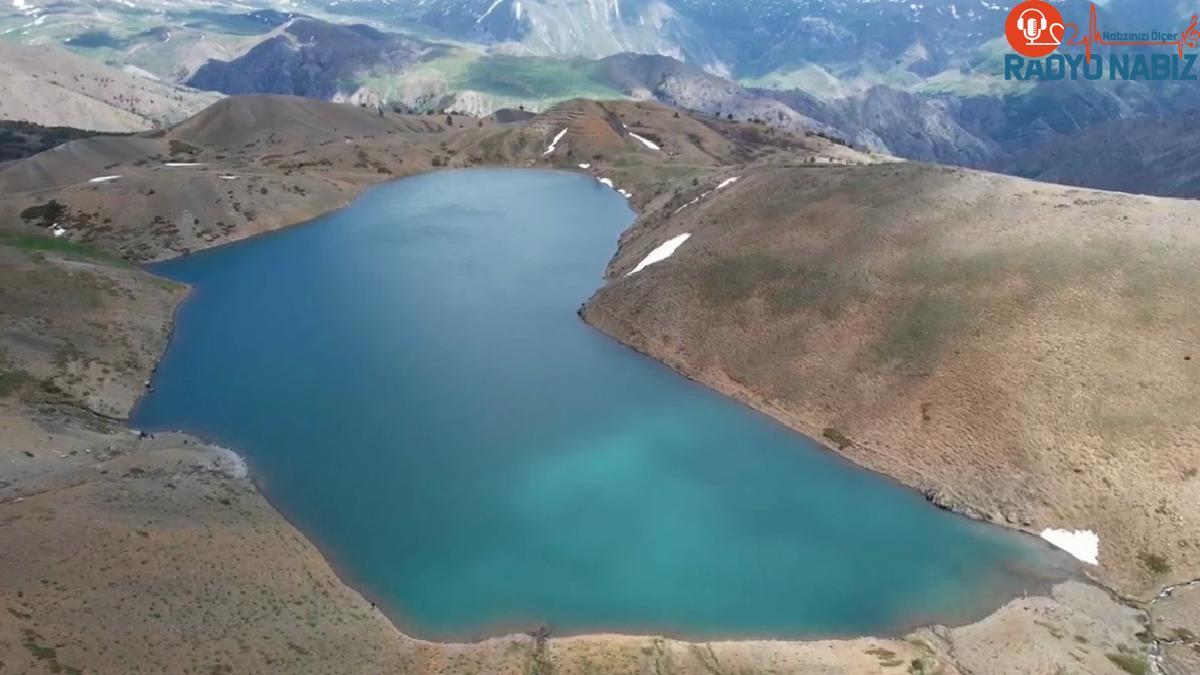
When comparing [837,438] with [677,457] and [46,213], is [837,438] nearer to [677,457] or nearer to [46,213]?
[677,457]

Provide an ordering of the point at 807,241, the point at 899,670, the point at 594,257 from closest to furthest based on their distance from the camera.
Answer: the point at 899,670
the point at 807,241
the point at 594,257

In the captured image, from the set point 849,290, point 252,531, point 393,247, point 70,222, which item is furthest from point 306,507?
point 70,222

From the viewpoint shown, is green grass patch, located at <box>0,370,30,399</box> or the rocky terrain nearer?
the rocky terrain

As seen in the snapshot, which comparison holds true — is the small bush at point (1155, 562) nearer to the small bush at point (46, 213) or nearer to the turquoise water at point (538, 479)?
the turquoise water at point (538, 479)

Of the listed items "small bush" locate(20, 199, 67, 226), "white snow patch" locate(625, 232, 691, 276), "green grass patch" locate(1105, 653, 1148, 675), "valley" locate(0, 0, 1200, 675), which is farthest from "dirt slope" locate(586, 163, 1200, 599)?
"small bush" locate(20, 199, 67, 226)

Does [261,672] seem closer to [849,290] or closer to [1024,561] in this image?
[1024,561]

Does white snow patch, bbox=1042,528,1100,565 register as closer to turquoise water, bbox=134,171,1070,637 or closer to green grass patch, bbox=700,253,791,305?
turquoise water, bbox=134,171,1070,637

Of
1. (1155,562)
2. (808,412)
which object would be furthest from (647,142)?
(1155,562)
